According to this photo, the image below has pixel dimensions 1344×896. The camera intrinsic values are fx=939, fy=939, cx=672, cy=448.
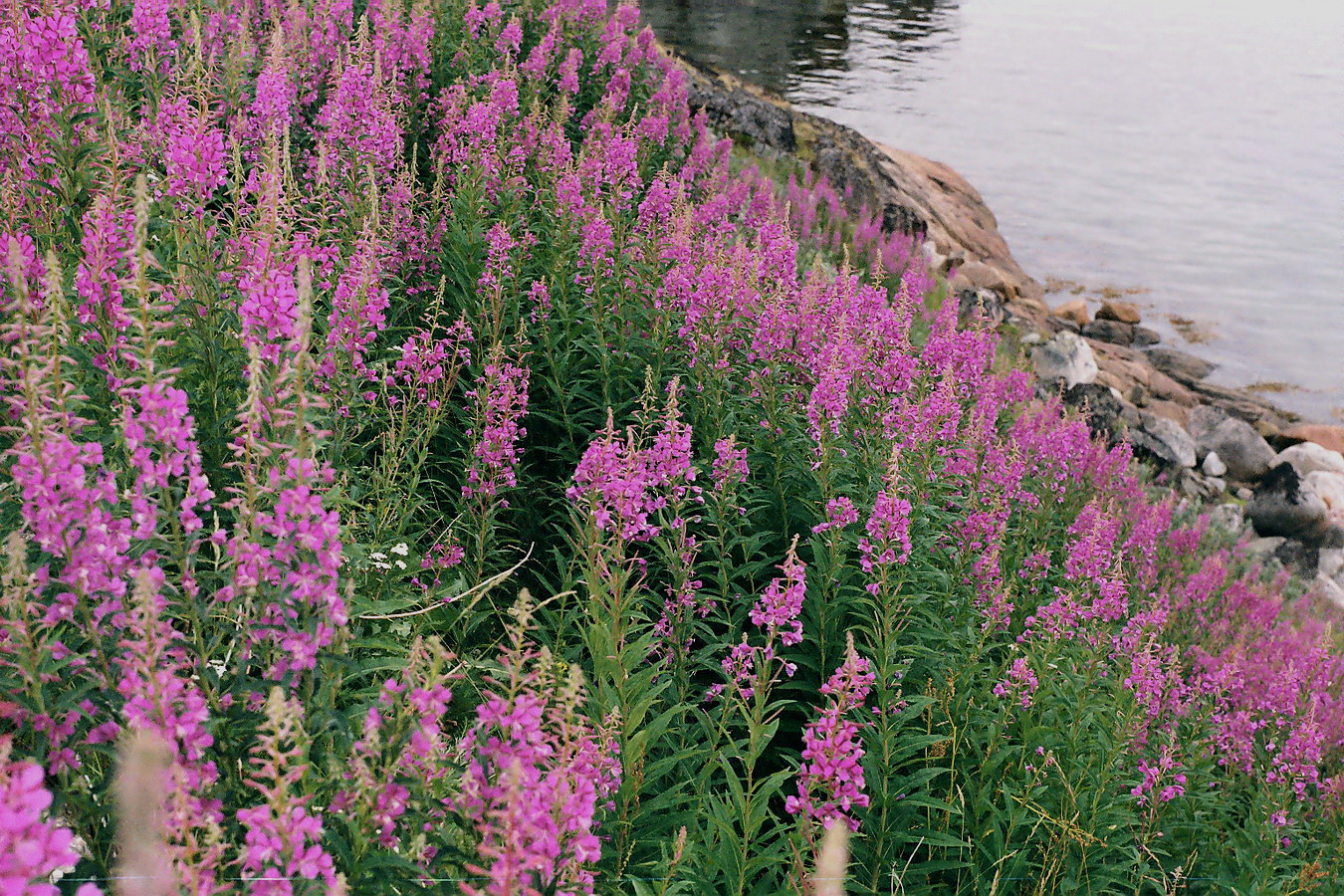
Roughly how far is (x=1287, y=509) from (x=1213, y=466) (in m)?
1.59

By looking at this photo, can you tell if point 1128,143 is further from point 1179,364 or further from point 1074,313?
point 1179,364

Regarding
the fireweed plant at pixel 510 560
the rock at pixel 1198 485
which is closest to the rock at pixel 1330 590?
the rock at pixel 1198 485

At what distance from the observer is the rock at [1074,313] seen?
23.2 m

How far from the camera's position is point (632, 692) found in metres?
3.35

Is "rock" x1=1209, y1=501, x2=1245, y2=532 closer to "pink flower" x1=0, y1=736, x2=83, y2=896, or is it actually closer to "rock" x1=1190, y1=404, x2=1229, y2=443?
"rock" x1=1190, y1=404, x2=1229, y2=443

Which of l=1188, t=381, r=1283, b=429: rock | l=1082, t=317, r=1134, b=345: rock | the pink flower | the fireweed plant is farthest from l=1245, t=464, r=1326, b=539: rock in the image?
the pink flower

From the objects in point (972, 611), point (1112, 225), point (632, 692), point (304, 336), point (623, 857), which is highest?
point (304, 336)

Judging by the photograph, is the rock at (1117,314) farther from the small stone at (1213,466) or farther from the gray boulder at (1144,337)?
the small stone at (1213,466)

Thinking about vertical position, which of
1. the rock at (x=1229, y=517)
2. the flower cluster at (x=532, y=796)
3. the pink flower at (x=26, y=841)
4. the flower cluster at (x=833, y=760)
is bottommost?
the rock at (x=1229, y=517)

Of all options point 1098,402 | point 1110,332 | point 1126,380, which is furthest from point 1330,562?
point 1110,332

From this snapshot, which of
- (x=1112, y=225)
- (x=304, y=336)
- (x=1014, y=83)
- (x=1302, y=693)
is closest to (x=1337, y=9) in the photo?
(x=1014, y=83)

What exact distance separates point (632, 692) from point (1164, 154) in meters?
41.8

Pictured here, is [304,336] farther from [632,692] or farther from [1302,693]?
[1302,693]

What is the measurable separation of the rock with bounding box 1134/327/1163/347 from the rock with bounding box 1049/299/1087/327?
1359 millimetres
